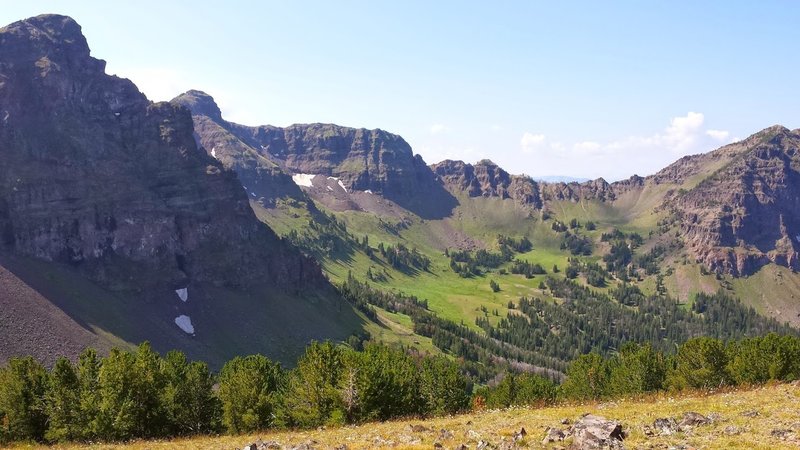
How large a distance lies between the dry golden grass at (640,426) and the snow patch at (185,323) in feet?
490

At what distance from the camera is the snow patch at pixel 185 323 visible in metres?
190

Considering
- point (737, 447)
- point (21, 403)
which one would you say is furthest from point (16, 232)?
point (737, 447)

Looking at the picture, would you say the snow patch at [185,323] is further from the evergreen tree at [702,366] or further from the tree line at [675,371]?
the evergreen tree at [702,366]

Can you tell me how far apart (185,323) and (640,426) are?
189 meters

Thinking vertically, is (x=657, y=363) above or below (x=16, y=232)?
below

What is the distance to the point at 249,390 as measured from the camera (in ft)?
230

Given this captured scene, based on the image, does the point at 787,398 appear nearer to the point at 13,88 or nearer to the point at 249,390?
the point at 249,390

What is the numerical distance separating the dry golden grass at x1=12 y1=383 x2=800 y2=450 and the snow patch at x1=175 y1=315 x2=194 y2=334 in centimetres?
14938

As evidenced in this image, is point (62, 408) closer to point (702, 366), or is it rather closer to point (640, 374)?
point (640, 374)

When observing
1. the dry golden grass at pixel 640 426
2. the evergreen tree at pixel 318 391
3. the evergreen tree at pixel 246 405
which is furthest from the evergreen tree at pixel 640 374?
the evergreen tree at pixel 246 405

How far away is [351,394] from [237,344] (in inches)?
5804

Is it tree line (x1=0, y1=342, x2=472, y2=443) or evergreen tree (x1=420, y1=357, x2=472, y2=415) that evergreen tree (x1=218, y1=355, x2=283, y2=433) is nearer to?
tree line (x1=0, y1=342, x2=472, y2=443)

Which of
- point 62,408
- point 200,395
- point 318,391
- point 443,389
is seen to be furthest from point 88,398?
point 443,389

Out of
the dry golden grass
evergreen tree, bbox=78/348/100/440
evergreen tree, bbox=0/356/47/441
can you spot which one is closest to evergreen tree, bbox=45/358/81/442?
evergreen tree, bbox=78/348/100/440
